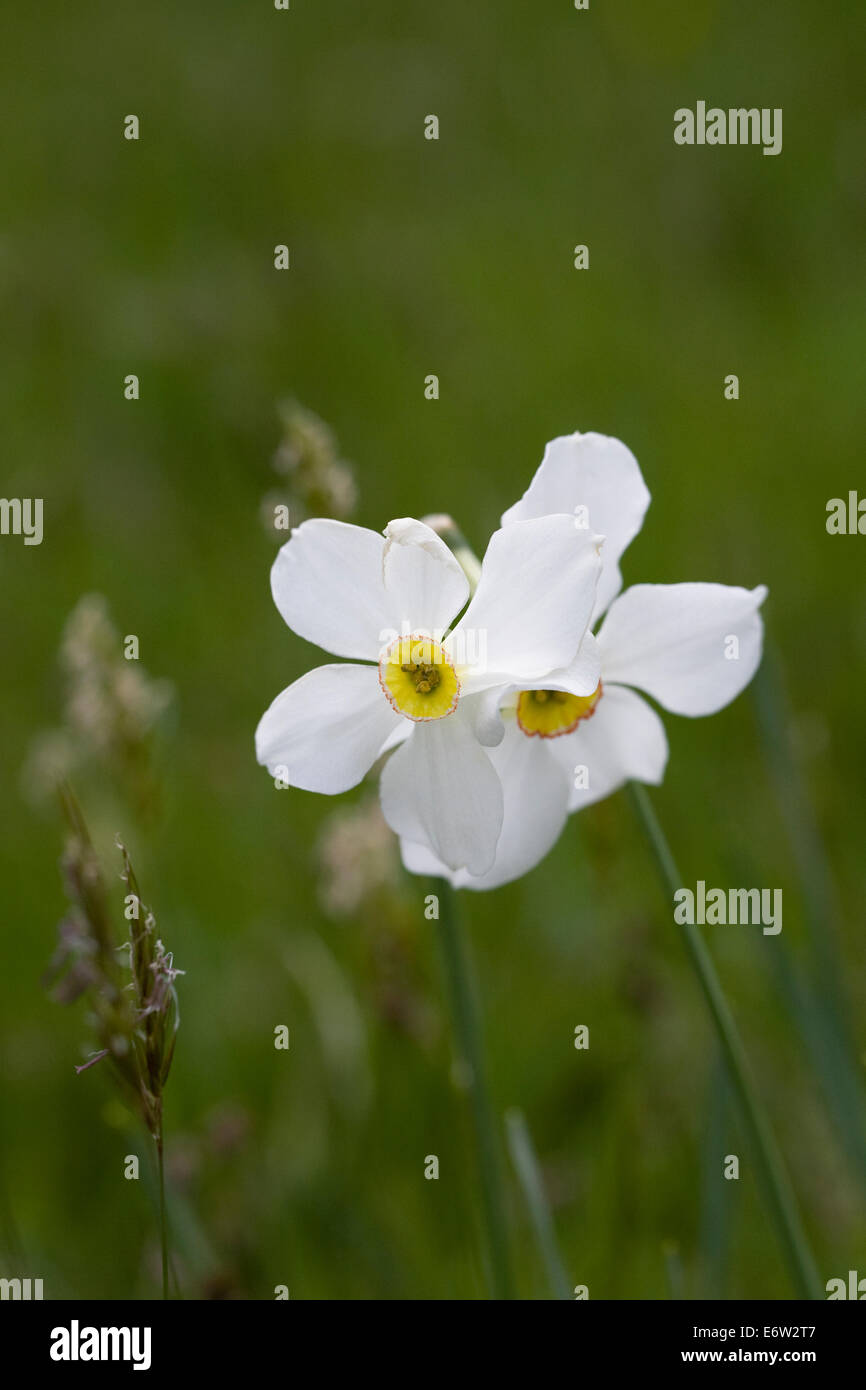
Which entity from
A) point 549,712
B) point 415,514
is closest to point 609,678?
point 549,712

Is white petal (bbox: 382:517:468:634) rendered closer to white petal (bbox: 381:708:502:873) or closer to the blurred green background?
white petal (bbox: 381:708:502:873)

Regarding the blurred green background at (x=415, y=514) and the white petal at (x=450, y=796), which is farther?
the blurred green background at (x=415, y=514)

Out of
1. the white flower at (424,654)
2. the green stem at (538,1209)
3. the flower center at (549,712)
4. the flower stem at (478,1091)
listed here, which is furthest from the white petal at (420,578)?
the green stem at (538,1209)

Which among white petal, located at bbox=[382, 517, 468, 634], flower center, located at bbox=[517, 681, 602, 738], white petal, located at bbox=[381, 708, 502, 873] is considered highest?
white petal, located at bbox=[382, 517, 468, 634]

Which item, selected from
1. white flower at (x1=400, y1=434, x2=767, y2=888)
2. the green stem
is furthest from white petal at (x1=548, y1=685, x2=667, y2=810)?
the green stem

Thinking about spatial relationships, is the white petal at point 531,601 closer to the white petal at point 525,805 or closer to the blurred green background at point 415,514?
the white petal at point 525,805

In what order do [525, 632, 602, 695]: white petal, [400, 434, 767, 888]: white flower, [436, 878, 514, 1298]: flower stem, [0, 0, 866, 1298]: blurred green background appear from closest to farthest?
[525, 632, 602, 695]: white petal → [400, 434, 767, 888]: white flower → [436, 878, 514, 1298]: flower stem → [0, 0, 866, 1298]: blurred green background

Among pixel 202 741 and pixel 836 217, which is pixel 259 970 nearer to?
pixel 202 741
